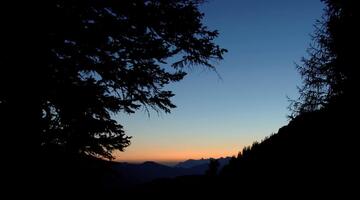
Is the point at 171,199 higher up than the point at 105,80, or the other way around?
the point at 105,80

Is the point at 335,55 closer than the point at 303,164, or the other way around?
the point at 303,164

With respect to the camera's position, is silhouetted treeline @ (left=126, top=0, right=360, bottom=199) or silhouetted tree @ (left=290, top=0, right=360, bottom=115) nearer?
silhouetted treeline @ (left=126, top=0, right=360, bottom=199)

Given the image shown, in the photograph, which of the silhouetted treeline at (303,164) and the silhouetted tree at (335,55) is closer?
the silhouetted treeline at (303,164)

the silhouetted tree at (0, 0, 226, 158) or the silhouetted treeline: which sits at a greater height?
the silhouetted tree at (0, 0, 226, 158)

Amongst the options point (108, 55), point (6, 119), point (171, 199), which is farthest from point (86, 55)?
point (171, 199)

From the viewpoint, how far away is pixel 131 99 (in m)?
9.80

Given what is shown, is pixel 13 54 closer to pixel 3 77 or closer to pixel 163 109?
pixel 3 77

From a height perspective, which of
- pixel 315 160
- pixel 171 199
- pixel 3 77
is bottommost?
pixel 171 199

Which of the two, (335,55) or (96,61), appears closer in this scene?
(96,61)

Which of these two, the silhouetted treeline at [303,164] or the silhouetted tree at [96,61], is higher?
the silhouetted tree at [96,61]

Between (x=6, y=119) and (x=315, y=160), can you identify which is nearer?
(x=315, y=160)

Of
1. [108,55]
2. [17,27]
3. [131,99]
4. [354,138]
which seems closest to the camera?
[354,138]

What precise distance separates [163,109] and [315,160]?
16.2 feet

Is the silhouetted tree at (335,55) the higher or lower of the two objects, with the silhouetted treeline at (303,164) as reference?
higher
